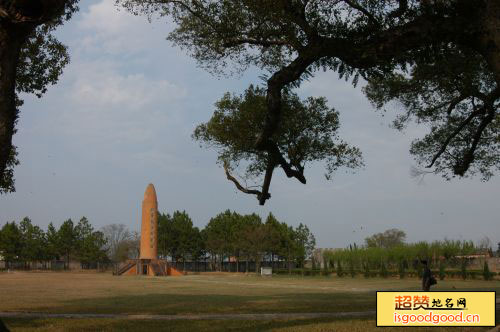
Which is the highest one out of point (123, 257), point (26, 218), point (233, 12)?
point (233, 12)

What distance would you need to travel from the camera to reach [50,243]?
95500 millimetres

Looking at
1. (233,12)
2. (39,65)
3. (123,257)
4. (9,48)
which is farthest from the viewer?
(123,257)

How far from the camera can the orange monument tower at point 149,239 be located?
7369 cm

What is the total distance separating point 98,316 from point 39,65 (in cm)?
774

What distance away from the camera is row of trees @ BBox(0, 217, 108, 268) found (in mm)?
92812

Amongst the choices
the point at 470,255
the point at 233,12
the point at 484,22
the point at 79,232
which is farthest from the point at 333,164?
the point at 79,232

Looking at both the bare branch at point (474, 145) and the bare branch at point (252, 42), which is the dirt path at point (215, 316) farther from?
the bare branch at point (252, 42)

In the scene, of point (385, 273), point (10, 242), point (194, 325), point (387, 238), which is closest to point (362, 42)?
point (194, 325)

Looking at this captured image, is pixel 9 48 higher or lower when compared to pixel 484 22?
lower

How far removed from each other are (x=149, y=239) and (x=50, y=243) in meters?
30.1

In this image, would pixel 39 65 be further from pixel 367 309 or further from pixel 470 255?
pixel 470 255

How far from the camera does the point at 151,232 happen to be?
74000 millimetres

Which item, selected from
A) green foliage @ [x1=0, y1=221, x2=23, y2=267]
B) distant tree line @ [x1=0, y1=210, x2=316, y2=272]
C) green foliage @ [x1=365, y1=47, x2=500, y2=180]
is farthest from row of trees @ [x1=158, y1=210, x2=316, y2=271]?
green foliage @ [x1=365, y1=47, x2=500, y2=180]

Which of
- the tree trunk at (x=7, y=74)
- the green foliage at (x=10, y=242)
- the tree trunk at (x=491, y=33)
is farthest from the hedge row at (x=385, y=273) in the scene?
the tree trunk at (x=7, y=74)
